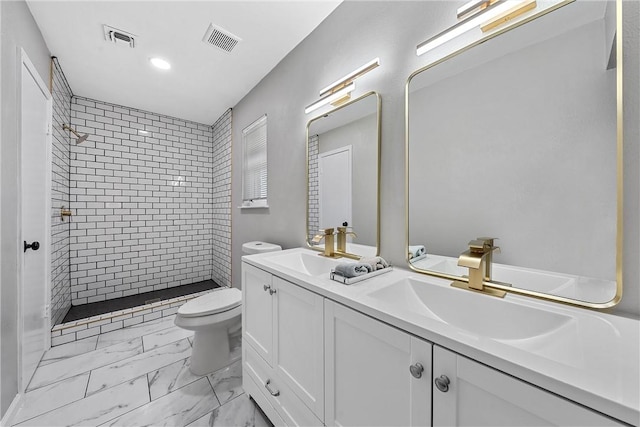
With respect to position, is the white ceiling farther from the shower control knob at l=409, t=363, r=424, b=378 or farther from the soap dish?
the shower control knob at l=409, t=363, r=424, b=378

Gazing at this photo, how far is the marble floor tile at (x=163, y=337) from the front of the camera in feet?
7.12

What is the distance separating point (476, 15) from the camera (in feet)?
3.17

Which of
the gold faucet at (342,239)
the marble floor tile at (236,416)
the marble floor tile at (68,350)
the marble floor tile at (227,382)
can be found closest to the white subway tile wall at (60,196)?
the marble floor tile at (68,350)

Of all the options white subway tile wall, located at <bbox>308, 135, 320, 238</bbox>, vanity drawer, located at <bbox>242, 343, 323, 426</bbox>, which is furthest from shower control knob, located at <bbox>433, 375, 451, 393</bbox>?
white subway tile wall, located at <bbox>308, 135, 320, 238</bbox>

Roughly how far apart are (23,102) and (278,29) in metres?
1.75

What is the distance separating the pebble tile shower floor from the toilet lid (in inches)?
14.5

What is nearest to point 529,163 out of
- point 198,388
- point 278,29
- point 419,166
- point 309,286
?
point 419,166

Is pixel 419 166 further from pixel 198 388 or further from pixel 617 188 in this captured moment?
pixel 198 388

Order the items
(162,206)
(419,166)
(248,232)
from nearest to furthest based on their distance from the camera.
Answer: (419,166) < (248,232) < (162,206)

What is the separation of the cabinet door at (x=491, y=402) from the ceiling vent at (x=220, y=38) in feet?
7.76

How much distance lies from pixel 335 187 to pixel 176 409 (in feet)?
5.60

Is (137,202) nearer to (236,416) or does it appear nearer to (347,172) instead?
(236,416)

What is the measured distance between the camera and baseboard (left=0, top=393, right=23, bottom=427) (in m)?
1.30

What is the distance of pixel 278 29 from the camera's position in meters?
1.83
